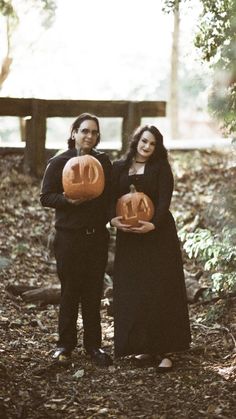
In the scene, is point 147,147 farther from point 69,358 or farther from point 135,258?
point 69,358

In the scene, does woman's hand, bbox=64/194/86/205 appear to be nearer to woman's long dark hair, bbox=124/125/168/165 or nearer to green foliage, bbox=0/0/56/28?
woman's long dark hair, bbox=124/125/168/165

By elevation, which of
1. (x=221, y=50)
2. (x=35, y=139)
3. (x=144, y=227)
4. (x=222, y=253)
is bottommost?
(x=222, y=253)

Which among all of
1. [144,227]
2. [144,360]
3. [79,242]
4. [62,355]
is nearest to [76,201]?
[79,242]

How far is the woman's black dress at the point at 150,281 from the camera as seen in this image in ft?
18.7

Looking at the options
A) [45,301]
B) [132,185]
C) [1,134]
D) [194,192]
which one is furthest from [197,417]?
[1,134]

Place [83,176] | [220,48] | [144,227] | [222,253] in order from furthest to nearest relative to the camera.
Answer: [220,48], [222,253], [144,227], [83,176]

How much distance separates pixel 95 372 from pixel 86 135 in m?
2.14

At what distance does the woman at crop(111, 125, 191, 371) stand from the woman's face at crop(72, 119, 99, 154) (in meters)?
0.36

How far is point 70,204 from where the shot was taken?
5.61 metres

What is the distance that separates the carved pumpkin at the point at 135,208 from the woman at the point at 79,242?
22 centimetres

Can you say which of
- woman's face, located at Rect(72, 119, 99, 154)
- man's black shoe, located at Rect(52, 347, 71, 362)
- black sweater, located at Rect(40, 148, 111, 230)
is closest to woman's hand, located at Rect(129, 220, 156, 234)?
black sweater, located at Rect(40, 148, 111, 230)

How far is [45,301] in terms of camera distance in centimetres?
790

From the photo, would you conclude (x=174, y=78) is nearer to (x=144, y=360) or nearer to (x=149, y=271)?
(x=149, y=271)

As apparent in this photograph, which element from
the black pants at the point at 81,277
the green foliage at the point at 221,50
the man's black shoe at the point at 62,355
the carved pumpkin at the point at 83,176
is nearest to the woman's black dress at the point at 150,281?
the black pants at the point at 81,277
